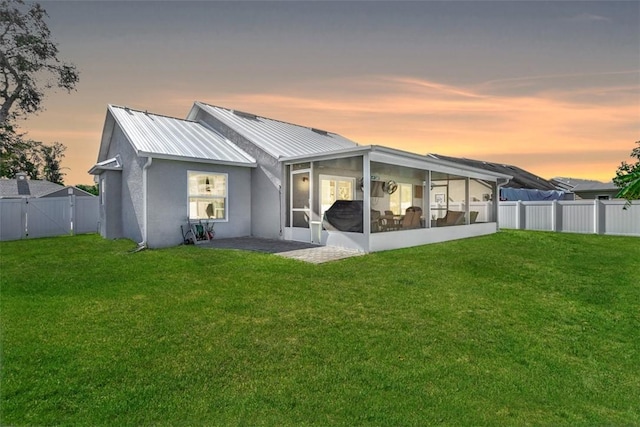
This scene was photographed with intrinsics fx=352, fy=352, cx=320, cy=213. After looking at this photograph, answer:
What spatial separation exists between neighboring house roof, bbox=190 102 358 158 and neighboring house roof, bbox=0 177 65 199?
20.5 metres

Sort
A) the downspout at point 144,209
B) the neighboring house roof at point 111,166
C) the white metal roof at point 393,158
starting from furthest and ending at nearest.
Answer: the neighboring house roof at point 111,166 < the downspout at point 144,209 < the white metal roof at point 393,158

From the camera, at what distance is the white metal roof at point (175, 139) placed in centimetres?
1098

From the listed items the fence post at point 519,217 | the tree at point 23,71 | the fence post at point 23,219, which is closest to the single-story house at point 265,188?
the fence post at point 23,219

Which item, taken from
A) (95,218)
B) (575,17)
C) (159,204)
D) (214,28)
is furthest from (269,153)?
(95,218)

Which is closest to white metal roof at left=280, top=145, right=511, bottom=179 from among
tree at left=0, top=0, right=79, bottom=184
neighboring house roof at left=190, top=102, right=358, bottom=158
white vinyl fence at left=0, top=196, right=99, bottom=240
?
neighboring house roof at left=190, top=102, right=358, bottom=158

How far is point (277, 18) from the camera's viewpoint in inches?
319

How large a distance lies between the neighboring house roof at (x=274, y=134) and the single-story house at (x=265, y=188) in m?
0.10

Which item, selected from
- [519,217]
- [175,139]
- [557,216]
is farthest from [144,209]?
[557,216]

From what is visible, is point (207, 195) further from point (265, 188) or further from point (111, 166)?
point (111, 166)

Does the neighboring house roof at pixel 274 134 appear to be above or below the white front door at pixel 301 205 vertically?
above

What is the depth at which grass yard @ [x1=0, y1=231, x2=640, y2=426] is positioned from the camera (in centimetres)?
304

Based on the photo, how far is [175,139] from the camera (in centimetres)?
1247

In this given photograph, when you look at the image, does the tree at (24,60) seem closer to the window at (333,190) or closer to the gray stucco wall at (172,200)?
the gray stucco wall at (172,200)

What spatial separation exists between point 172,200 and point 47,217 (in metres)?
8.41
